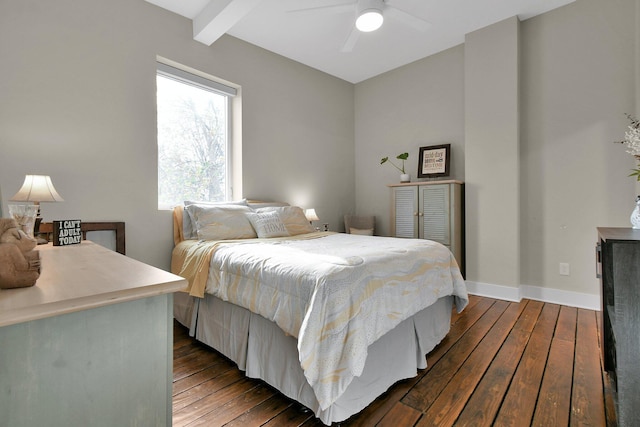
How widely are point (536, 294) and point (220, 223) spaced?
3.32 meters

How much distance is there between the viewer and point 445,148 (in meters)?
3.96

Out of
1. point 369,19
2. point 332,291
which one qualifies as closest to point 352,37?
point 369,19

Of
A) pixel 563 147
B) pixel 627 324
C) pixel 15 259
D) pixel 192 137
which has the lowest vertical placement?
pixel 627 324

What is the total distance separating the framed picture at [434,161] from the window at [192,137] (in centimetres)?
246

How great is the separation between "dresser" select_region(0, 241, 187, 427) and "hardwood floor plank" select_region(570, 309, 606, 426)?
1827 mm

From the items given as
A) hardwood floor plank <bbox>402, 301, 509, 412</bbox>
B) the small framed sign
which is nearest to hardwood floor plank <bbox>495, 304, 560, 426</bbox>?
hardwood floor plank <bbox>402, 301, 509, 412</bbox>

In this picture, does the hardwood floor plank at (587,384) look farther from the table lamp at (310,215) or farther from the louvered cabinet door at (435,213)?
the table lamp at (310,215)

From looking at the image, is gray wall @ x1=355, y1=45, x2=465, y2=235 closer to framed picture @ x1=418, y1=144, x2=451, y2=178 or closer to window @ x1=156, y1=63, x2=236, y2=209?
framed picture @ x1=418, y1=144, x2=451, y2=178

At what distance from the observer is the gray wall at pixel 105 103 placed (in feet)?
7.41

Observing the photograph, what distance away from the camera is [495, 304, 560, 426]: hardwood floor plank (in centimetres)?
150

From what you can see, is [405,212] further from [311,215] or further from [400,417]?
[400,417]

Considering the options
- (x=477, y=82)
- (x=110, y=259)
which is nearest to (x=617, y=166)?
(x=477, y=82)

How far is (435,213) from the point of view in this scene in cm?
368

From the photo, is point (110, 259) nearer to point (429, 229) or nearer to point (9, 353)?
point (9, 353)
